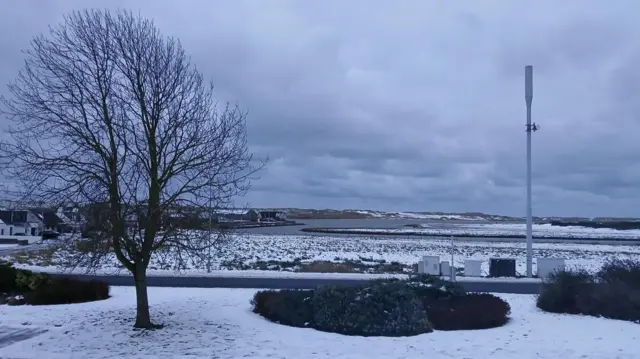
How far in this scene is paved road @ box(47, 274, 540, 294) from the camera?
22750 mm

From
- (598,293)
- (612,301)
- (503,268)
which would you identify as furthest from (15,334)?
(503,268)

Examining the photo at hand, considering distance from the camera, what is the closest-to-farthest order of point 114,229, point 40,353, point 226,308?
point 40,353, point 114,229, point 226,308

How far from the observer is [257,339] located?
485 inches

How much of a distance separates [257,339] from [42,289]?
7764 millimetres

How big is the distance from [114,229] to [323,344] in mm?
4500

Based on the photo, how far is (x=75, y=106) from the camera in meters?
12.5

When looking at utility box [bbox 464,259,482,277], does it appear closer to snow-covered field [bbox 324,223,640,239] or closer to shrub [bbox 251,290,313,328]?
shrub [bbox 251,290,313,328]

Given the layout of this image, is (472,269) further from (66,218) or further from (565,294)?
(66,218)

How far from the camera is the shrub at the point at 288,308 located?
1388 centimetres

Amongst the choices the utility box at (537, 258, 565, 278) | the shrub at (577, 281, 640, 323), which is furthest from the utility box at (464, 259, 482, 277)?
the shrub at (577, 281, 640, 323)

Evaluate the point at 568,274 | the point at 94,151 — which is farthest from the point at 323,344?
the point at 568,274

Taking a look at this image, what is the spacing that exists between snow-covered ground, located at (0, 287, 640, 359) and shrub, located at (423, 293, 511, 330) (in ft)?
1.14

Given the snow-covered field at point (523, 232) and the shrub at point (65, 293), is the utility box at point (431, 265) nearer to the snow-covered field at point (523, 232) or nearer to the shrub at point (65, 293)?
the shrub at point (65, 293)

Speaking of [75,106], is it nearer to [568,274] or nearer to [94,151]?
[94,151]
